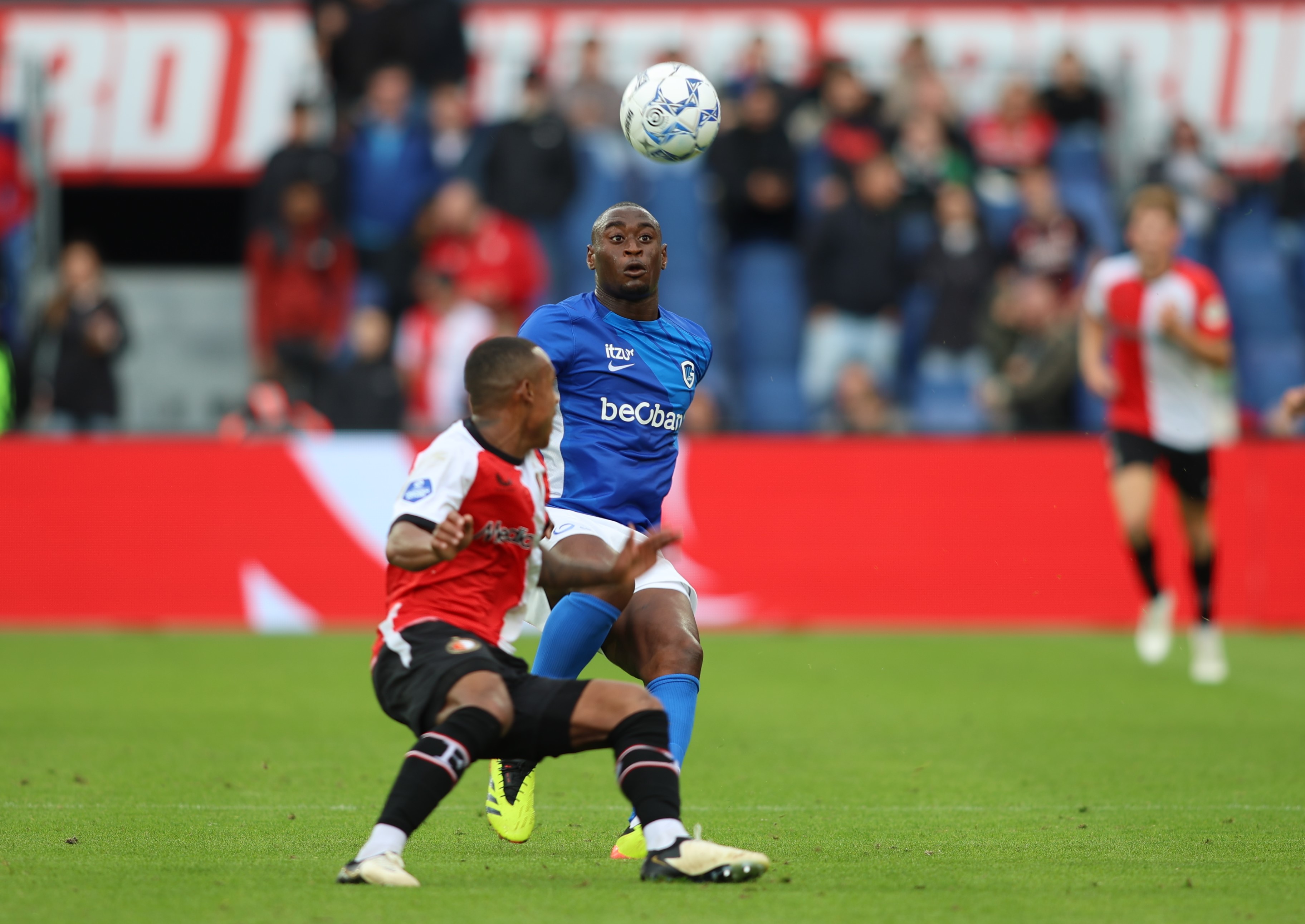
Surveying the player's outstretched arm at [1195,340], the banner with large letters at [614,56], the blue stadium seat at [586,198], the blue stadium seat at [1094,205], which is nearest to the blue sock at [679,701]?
the player's outstretched arm at [1195,340]

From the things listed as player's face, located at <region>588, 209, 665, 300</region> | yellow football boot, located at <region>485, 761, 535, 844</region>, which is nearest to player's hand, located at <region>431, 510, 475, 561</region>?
yellow football boot, located at <region>485, 761, 535, 844</region>

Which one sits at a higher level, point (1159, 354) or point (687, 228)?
point (687, 228)

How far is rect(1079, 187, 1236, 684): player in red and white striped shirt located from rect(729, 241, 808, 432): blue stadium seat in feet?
18.3

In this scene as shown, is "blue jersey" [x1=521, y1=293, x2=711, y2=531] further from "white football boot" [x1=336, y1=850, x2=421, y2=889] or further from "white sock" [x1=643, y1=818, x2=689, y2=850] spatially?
"white football boot" [x1=336, y1=850, x2=421, y2=889]

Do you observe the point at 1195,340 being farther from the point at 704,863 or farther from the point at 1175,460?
the point at 704,863

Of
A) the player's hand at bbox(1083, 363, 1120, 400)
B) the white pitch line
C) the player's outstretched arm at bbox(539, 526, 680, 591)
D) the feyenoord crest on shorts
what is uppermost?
the player's outstretched arm at bbox(539, 526, 680, 591)

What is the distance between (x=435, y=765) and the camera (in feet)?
15.5

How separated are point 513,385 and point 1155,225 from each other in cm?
673

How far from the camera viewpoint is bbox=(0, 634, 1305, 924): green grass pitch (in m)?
4.73

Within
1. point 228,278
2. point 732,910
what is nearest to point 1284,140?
point 228,278

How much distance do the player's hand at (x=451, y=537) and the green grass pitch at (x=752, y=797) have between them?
0.92 metres

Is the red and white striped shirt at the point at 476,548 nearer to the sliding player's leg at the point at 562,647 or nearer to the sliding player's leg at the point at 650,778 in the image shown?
the sliding player's leg at the point at 650,778

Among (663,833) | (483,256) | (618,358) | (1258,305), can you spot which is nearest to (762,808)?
(663,833)

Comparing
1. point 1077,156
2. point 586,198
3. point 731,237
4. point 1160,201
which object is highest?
point 1077,156
